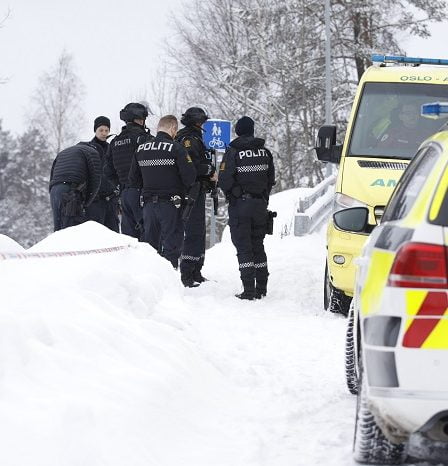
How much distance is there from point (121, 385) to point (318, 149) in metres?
5.65

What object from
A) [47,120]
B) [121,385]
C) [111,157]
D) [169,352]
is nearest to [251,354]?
[169,352]

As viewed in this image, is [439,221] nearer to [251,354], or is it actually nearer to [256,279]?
[251,354]

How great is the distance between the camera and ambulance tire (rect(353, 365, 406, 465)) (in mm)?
3941

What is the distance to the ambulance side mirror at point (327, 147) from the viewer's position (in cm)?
968

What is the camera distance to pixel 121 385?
14.8ft

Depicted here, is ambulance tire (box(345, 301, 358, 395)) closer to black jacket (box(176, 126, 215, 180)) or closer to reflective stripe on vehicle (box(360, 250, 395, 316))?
reflective stripe on vehicle (box(360, 250, 395, 316))

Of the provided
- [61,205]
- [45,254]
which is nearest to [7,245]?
[45,254]

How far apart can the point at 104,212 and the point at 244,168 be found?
2.39 metres

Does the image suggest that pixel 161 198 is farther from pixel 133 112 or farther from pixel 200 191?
pixel 133 112

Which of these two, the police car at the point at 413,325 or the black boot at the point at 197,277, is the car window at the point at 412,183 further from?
the black boot at the point at 197,277

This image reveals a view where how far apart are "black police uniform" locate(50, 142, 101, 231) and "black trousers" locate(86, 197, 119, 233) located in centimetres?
70

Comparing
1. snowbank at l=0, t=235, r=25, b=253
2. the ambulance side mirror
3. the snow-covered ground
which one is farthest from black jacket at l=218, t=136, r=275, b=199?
snowbank at l=0, t=235, r=25, b=253

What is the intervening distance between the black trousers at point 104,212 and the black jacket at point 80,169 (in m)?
0.70

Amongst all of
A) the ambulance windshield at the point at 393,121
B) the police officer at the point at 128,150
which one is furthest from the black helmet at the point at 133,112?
the ambulance windshield at the point at 393,121
